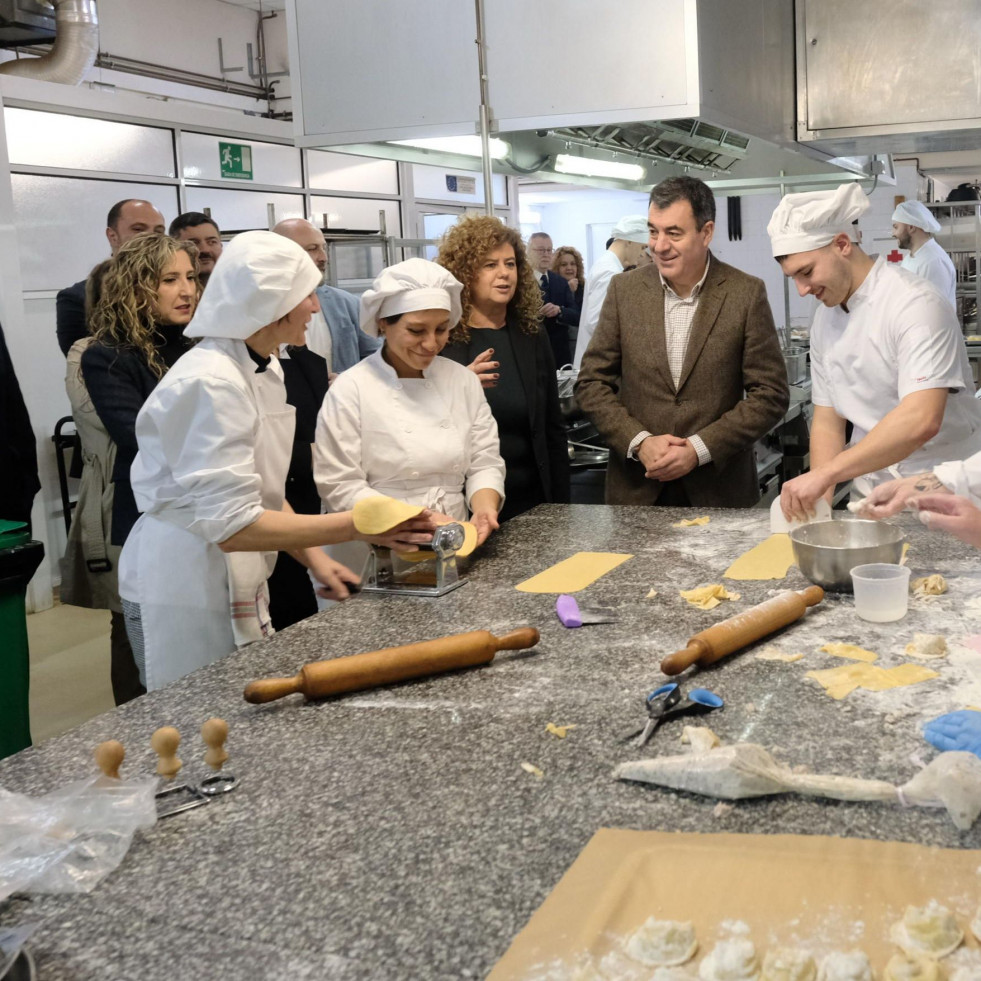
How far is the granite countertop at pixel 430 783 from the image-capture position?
0.90 m

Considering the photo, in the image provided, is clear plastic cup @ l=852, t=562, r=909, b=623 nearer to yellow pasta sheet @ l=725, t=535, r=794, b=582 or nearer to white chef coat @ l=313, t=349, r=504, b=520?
yellow pasta sheet @ l=725, t=535, r=794, b=582

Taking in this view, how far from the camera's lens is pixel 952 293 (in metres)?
6.13

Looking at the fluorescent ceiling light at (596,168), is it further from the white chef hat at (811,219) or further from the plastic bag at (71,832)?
the plastic bag at (71,832)

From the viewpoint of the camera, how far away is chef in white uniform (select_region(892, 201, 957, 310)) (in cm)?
600

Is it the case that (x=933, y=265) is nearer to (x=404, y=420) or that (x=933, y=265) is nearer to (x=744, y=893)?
(x=404, y=420)

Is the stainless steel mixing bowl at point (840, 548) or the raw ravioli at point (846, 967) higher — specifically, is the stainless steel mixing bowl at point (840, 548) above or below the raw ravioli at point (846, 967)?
above

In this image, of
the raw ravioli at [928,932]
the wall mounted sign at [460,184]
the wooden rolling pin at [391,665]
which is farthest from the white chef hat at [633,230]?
the raw ravioli at [928,932]

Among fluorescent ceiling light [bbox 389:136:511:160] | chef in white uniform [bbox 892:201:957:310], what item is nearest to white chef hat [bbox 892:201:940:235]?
chef in white uniform [bbox 892:201:957:310]

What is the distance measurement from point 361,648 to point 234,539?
379mm

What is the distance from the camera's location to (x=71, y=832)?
1.06m

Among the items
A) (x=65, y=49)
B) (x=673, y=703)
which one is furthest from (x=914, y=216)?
(x=673, y=703)

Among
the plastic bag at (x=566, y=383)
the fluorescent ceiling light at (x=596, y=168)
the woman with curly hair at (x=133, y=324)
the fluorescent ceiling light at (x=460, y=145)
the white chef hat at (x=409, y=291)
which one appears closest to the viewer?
the white chef hat at (x=409, y=291)

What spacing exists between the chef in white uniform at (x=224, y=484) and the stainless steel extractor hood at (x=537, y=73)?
1329 millimetres

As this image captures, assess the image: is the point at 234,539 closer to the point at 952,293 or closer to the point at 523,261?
the point at 523,261
